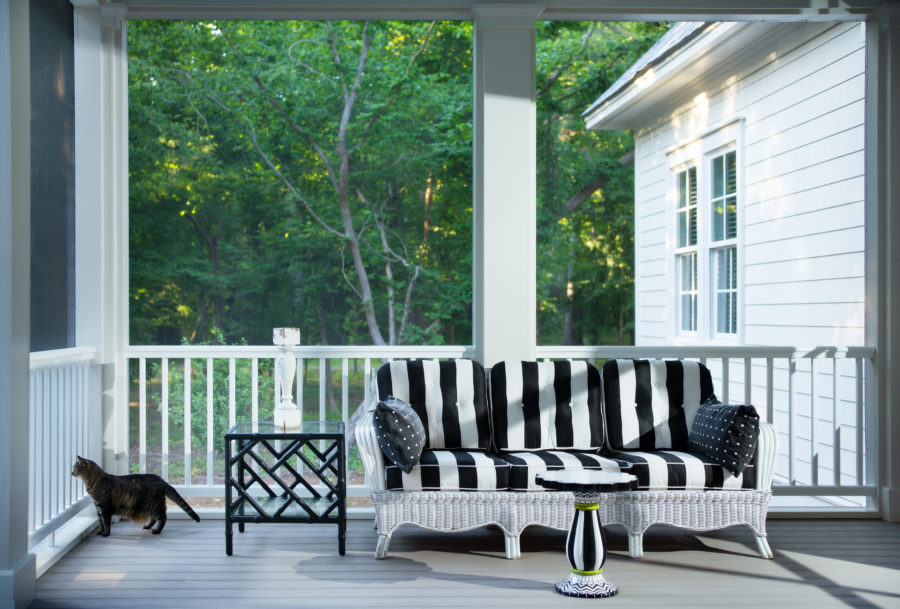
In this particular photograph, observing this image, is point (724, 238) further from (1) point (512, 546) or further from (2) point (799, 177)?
(1) point (512, 546)

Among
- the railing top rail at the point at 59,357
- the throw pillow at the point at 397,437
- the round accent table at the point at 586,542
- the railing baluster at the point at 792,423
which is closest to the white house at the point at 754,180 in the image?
the railing baluster at the point at 792,423

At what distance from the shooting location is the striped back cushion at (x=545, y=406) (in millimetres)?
4219

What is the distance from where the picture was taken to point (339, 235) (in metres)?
10.6

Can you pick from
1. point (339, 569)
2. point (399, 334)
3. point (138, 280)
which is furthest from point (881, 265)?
point (138, 280)

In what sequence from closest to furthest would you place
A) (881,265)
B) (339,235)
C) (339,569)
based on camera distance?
(339,569) → (881,265) → (339,235)

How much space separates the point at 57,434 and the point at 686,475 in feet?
9.81

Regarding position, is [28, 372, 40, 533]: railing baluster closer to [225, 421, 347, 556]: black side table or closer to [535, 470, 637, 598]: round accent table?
[225, 421, 347, 556]: black side table

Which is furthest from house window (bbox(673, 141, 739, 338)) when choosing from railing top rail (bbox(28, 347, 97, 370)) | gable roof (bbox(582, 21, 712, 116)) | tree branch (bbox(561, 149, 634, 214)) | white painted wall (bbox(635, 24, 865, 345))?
railing top rail (bbox(28, 347, 97, 370))

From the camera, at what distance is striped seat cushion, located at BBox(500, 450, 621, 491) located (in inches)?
151

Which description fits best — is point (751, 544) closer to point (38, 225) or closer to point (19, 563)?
point (19, 563)

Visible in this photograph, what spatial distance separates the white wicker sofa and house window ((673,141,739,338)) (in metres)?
2.56

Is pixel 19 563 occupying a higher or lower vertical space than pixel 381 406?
lower

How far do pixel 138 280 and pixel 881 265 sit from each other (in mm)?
8929

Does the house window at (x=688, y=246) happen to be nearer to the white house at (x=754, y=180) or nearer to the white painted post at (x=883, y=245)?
the white house at (x=754, y=180)
